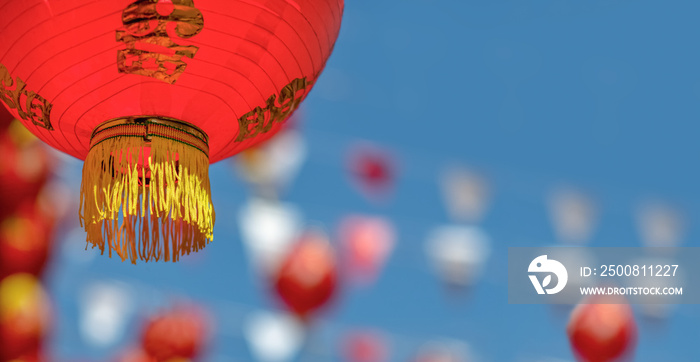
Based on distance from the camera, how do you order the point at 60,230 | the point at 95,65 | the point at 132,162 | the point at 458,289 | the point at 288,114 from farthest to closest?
1. the point at 458,289
2. the point at 60,230
3. the point at 288,114
4. the point at 132,162
5. the point at 95,65

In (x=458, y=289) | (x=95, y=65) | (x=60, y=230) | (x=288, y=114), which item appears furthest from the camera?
(x=458, y=289)

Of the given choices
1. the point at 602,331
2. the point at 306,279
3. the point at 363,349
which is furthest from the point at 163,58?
the point at 363,349

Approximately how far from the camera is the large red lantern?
883 millimetres

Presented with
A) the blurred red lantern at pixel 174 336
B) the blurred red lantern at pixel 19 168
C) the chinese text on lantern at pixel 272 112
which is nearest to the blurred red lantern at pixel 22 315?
the blurred red lantern at pixel 19 168

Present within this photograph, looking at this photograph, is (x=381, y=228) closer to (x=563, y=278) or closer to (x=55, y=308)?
(x=563, y=278)

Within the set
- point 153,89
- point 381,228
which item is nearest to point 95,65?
point 153,89

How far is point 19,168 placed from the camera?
2.40 metres

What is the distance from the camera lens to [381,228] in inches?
109

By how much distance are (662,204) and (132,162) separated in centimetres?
224

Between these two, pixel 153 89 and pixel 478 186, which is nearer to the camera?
pixel 153 89

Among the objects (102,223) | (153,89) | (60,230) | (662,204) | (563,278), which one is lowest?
(102,223)

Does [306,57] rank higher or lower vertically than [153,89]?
higher

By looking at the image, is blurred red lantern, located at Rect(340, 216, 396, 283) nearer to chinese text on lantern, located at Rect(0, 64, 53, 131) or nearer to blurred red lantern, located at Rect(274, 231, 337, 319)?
blurred red lantern, located at Rect(274, 231, 337, 319)

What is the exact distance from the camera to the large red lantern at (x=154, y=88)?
0.88m
